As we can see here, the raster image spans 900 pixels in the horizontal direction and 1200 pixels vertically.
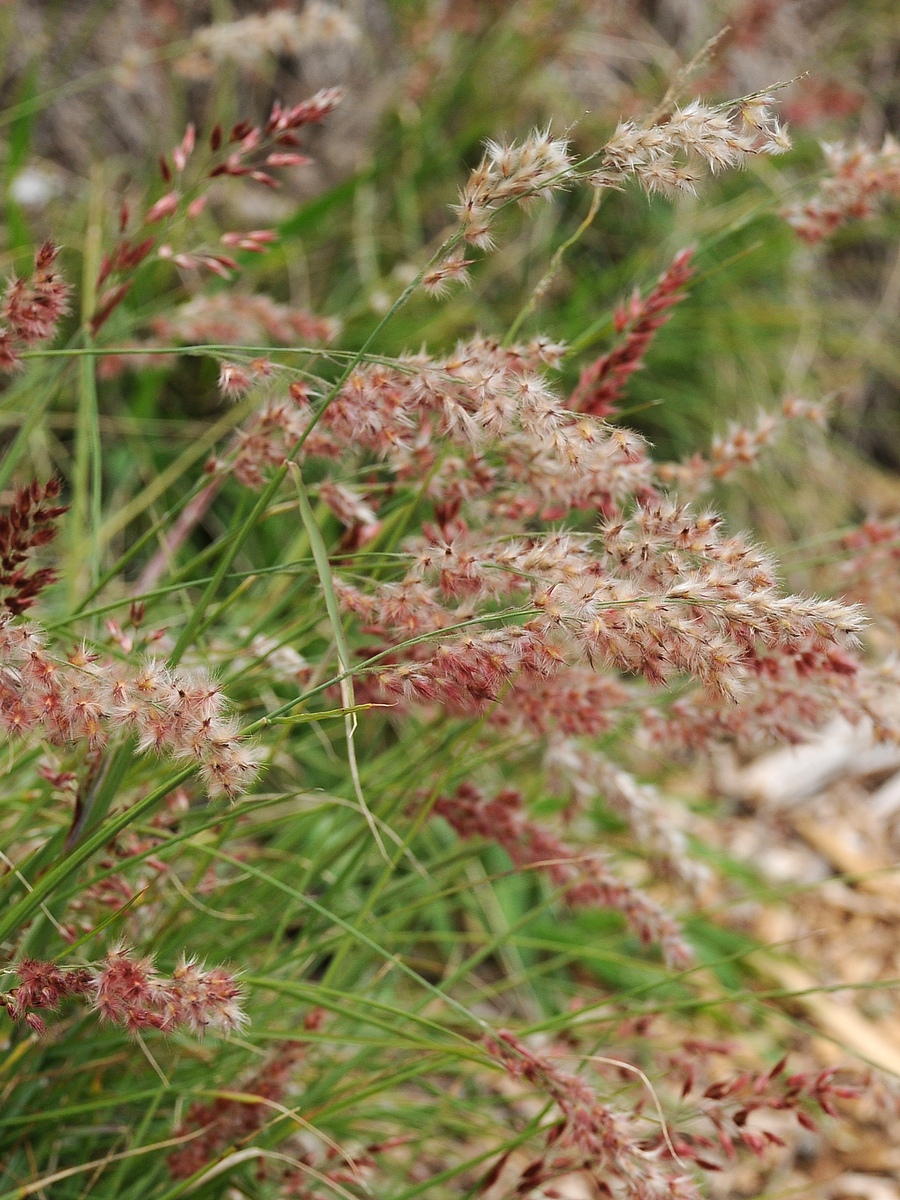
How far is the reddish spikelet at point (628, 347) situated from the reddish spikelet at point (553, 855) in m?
0.45

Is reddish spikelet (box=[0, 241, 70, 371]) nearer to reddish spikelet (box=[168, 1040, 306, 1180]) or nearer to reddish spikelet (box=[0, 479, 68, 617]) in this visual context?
reddish spikelet (box=[0, 479, 68, 617])

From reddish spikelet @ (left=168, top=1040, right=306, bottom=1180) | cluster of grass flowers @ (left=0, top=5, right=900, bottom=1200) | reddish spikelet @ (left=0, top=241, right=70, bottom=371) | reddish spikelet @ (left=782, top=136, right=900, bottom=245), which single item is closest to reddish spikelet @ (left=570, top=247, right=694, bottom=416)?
cluster of grass flowers @ (left=0, top=5, right=900, bottom=1200)

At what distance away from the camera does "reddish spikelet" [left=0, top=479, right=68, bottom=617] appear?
3.18 feet

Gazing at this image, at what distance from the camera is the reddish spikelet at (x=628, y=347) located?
1.22 meters

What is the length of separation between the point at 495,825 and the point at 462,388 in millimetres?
525

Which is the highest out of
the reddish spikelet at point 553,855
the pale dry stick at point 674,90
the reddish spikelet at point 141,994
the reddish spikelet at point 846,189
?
the pale dry stick at point 674,90

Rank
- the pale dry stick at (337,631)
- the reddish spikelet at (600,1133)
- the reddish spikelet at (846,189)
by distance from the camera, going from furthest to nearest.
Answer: the reddish spikelet at (846,189) < the reddish spikelet at (600,1133) < the pale dry stick at (337,631)

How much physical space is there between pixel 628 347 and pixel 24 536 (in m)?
0.65

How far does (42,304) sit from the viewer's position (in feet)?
3.23

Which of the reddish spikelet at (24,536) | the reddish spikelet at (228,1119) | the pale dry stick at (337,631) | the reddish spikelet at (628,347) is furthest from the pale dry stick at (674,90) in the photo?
the reddish spikelet at (228,1119)

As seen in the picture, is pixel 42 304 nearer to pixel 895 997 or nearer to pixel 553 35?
pixel 895 997

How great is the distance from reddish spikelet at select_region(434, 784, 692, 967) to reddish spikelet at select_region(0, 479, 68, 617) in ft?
1.61

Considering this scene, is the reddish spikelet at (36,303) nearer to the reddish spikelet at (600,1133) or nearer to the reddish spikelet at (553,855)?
the reddish spikelet at (553,855)

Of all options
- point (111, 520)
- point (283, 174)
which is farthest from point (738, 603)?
point (283, 174)
